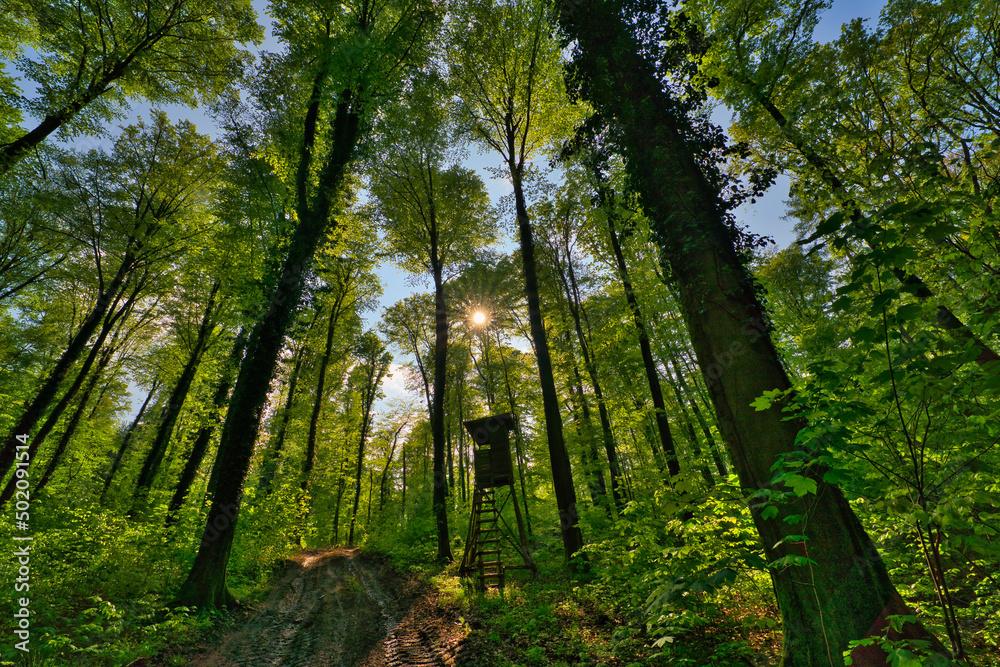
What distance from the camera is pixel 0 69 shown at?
23.9ft

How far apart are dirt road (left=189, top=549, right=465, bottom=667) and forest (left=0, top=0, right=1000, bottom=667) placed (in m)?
0.08

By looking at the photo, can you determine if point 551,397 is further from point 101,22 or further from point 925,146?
point 101,22

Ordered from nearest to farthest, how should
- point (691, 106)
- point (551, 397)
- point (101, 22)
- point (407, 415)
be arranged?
1. point (691, 106)
2. point (101, 22)
3. point (551, 397)
4. point (407, 415)

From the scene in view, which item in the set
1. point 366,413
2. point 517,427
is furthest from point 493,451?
A: point 366,413

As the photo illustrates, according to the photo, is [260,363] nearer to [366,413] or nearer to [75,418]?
[75,418]

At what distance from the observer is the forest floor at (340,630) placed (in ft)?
17.0

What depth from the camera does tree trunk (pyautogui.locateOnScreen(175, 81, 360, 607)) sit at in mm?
6766

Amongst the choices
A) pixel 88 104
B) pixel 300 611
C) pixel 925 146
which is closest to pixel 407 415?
pixel 300 611

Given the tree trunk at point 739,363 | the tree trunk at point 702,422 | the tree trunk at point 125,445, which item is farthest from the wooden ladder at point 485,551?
the tree trunk at point 125,445

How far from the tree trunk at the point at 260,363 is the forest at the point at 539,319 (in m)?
0.07

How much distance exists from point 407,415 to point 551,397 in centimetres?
1605

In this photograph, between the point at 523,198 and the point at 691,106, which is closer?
the point at 691,106

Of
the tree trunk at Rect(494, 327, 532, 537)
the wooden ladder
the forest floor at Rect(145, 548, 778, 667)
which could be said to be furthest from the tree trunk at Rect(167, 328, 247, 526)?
the tree trunk at Rect(494, 327, 532, 537)

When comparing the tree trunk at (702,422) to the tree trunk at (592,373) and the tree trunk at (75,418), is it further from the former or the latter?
the tree trunk at (75,418)
